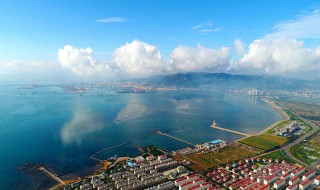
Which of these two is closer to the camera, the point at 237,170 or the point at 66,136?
the point at 237,170

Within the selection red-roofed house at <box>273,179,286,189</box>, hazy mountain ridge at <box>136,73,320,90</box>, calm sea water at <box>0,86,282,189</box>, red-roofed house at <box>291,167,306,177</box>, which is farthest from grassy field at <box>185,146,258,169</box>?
hazy mountain ridge at <box>136,73,320,90</box>

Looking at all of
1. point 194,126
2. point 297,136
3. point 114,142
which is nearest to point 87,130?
point 114,142

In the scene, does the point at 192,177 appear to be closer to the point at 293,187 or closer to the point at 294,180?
the point at 293,187

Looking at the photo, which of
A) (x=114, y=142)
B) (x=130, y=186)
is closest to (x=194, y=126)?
(x=114, y=142)

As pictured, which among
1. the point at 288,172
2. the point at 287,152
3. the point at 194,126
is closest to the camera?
the point at 288,172

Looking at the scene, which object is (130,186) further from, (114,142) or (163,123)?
(163,123)

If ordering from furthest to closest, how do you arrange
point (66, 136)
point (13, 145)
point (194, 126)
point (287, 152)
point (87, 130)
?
point (194, 126) → point (87, 130) → point (66, 136) → point (13, 145) → point (287, 152)

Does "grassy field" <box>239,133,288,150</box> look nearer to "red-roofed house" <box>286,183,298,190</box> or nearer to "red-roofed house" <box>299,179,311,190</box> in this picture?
"red-roofed house" <box>299,179,311,190</box>

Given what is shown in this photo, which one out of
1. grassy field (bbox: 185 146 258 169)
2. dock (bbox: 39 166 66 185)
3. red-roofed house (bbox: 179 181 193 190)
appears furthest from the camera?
grassy field (bbox: 185 146 258 169)
